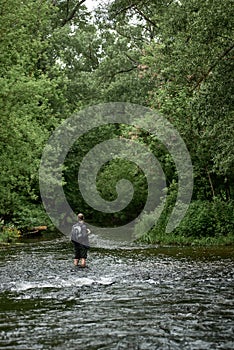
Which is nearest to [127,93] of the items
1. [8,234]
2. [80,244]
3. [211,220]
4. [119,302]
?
[8,234]

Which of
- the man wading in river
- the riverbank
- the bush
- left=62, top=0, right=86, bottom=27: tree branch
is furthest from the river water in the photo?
left=62, top=0, right=86, bottom=27: tree branch

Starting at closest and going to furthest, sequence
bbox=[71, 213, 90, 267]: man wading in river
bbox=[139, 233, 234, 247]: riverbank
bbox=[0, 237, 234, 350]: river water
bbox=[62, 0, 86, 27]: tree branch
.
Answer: bbox=[0, 237, 234, 350]: river water → bbox=[71, 213, 90, 267]: man wading in river → bbox=[139, 233, 234, 247]: riverbank → bbox=[62, 0, 86, 27]: tree branch

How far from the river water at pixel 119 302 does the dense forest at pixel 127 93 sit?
5.32 meters

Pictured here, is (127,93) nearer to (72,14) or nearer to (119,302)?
(72,14)

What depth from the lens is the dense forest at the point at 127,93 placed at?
1869cm

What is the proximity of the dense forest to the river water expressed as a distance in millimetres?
5323

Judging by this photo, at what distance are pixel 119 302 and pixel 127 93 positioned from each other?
34404 millimetres

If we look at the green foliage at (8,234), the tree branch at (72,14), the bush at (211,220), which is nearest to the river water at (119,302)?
the bush at (211,220)

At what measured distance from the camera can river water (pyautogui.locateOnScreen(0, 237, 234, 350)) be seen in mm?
9375

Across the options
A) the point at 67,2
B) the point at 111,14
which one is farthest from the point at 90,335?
the point at 67,2

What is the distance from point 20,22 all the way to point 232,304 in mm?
19965

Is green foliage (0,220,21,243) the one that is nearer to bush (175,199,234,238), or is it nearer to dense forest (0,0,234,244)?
dense forest (0,0,234,244)

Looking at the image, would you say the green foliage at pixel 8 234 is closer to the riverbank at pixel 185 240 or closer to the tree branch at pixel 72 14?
the riverbank at pixel 185 240

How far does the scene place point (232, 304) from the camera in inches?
473
